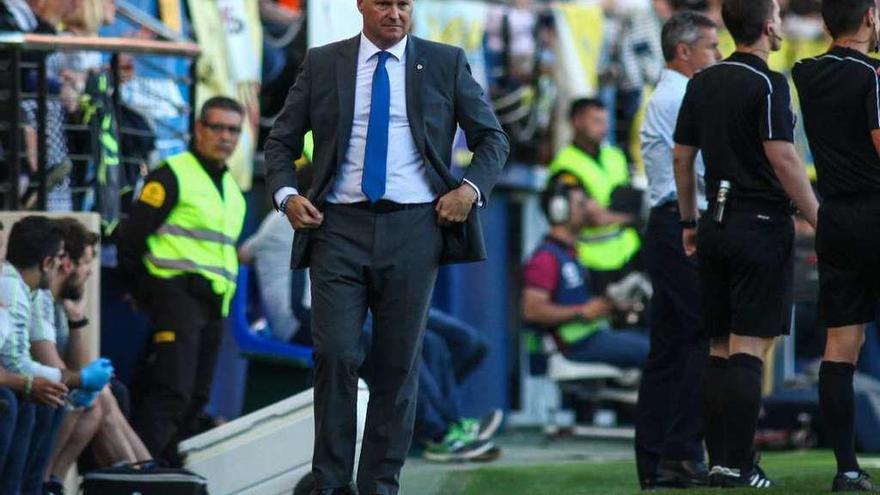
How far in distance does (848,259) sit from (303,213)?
2.16 meters

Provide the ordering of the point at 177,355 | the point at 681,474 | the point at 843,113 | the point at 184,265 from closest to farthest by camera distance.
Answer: the point at 843,113 < the point at 681,474 < the point at 177,355 < the point at 184,265

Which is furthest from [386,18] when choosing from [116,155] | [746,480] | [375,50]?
[116,155]

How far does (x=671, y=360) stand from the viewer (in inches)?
397

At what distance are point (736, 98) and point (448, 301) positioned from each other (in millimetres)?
6862

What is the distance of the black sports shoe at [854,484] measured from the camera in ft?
28.6

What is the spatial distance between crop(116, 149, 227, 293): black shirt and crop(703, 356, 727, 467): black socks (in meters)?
3.46

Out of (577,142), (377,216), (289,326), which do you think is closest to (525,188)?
(577,142)

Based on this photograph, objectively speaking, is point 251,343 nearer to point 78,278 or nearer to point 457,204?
point 78,278

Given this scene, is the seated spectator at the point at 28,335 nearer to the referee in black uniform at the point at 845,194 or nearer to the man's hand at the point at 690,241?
the man's hand at the point at 690,241

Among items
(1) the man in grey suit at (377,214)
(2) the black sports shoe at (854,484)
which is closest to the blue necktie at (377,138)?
(1) the man in grey suit at (377,214)

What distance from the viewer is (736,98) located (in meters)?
9.02

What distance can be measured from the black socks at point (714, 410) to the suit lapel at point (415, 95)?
1.88 metres

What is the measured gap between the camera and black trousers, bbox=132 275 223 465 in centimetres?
1138

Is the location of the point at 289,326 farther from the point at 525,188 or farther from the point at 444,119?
the point at 444,119
